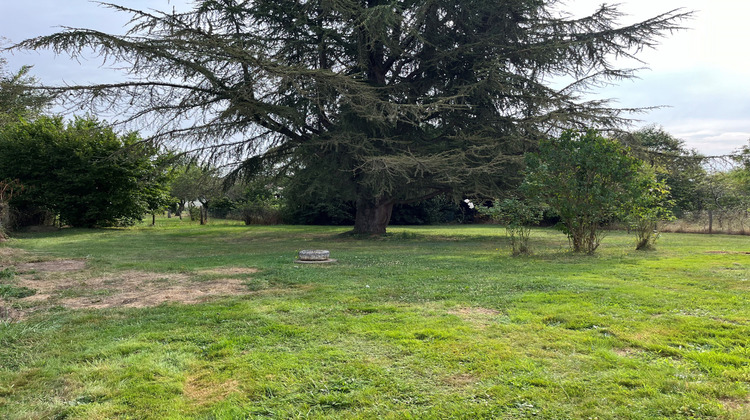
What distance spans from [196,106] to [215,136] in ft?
3.64

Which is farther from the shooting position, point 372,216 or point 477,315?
point 372,216

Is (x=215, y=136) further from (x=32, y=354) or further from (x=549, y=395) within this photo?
(x=549, y=395)

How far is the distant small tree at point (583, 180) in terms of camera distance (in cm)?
962

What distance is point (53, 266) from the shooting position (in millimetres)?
8461

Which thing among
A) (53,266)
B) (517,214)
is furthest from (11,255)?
(517,214)

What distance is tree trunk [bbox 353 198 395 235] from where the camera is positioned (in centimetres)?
1792

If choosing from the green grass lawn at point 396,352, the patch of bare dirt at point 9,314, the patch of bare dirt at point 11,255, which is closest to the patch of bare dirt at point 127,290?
the green grass lawn at point 396,352

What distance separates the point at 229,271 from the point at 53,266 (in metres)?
3.51

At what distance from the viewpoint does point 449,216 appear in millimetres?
30703

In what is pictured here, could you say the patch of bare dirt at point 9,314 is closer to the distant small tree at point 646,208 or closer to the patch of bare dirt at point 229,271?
the patch of bare dirt at point 229,271

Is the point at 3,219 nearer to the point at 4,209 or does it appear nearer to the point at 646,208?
the point at 4,209

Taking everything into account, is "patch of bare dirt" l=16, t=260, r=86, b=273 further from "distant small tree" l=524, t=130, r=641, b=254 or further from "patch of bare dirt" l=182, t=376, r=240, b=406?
"distant small tree" l=524, t=130, r=641, b=254

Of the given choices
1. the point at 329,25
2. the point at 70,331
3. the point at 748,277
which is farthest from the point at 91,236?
the point at 748,277

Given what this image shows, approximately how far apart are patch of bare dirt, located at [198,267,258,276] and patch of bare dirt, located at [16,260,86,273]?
2394 millimetres
